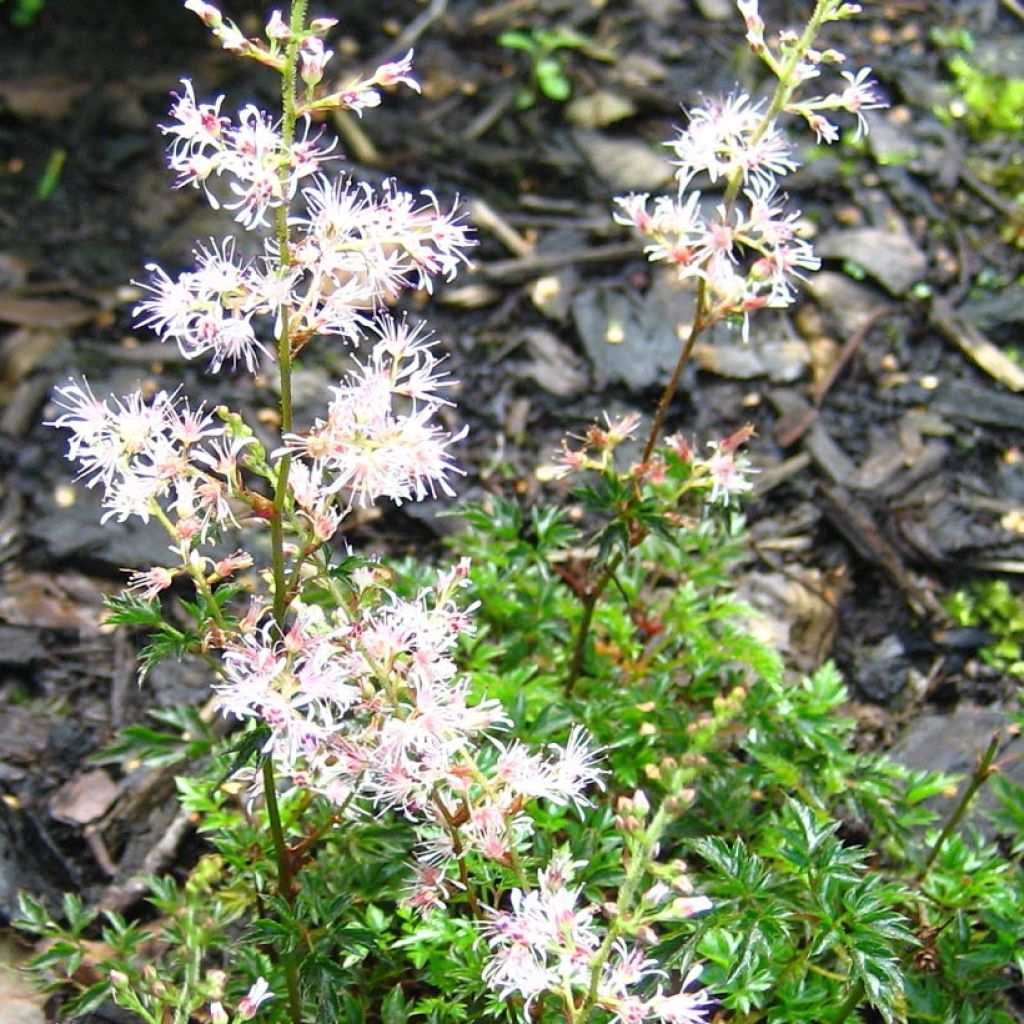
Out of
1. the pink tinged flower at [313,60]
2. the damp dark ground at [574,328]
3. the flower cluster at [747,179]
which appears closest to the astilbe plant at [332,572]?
the pink tinged flower at [313,60]

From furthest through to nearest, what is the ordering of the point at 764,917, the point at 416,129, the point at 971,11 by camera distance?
1. the point at 971,11
2. the point at 416,129
3. the point at 764,917

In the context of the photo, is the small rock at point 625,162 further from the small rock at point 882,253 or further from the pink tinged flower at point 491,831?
the pink tinged flower at point 491,831

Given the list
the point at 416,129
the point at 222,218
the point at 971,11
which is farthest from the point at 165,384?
the point at 971,11

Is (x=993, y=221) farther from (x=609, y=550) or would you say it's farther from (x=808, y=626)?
(x=609, y=550)

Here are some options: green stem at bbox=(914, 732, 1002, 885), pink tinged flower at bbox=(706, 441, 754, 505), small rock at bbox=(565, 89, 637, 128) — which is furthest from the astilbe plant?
small rock at bbox=(565, 89, 637, 128)

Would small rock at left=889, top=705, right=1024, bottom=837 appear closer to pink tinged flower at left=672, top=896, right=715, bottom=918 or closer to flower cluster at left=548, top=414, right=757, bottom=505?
flower cluster at left=548, top=414, right=757, bottom=505

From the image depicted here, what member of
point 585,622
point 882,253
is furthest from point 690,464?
point 882,253
